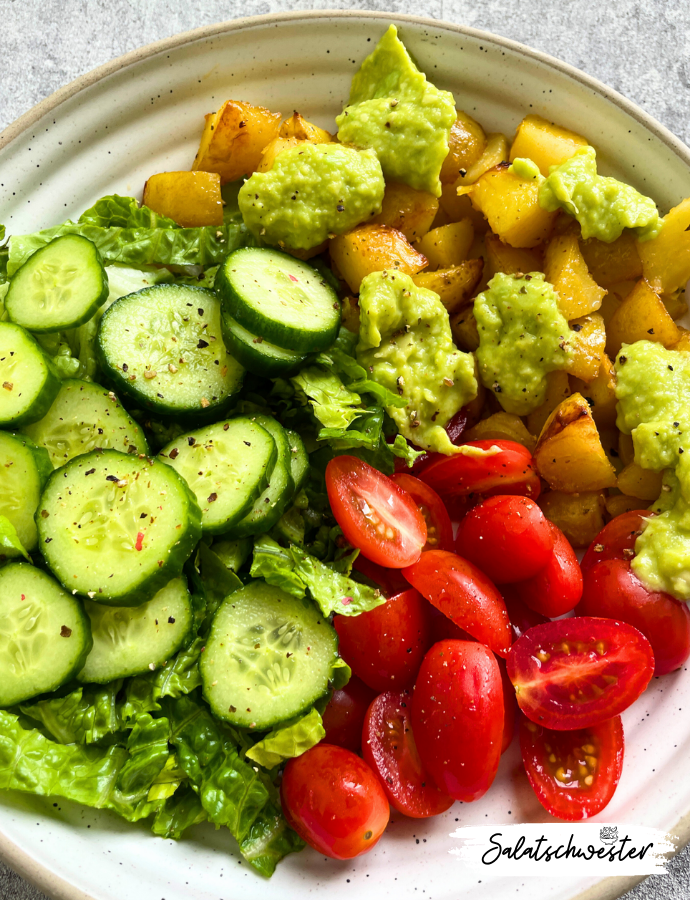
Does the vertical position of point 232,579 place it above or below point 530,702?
below

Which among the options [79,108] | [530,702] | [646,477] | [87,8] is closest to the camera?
[530,702]

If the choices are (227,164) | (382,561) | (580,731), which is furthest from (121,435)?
(580,731)

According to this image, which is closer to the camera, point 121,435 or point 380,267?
point 121,435

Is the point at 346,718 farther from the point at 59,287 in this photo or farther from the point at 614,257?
the point at 614,257

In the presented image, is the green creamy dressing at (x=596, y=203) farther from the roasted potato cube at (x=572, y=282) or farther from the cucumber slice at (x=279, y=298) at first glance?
the cucumber slice at (x=279, y=298)

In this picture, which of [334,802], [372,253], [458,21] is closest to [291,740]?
[334,802]

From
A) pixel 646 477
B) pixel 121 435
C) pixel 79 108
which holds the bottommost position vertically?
pixel 121 435

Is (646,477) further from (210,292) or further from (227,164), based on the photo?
(227,164)
